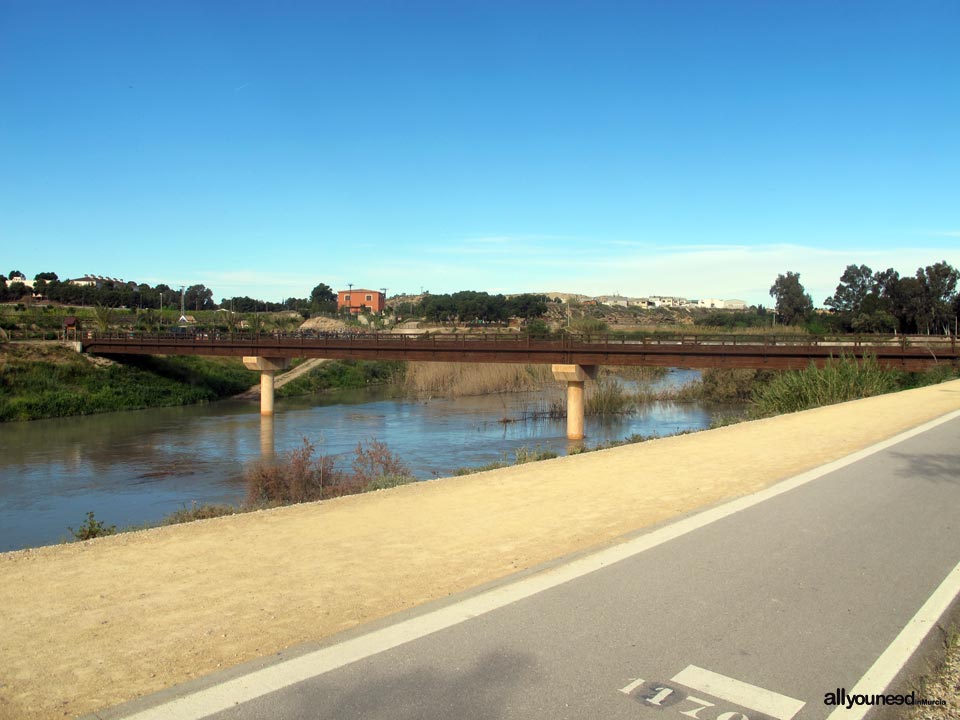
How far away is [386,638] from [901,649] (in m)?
3.51

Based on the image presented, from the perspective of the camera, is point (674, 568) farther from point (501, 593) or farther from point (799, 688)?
point (799, 688)

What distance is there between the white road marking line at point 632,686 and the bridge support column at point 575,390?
111ft

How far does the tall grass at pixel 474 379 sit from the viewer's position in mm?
58031

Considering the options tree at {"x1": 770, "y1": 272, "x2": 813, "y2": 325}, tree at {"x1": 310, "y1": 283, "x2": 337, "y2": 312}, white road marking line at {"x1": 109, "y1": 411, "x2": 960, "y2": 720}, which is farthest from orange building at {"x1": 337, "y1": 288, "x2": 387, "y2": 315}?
white road marking line at {"x1": 109, "y1": 411, "x2": 960, "y2": 720}

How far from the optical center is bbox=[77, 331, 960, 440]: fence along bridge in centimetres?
3678

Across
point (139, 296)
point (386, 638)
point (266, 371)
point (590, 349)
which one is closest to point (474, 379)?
point (266, 371)

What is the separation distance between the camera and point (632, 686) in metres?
4.73

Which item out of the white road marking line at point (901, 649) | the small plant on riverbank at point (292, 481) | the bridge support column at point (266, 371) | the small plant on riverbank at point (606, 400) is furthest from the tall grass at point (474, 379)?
the white road marking line at point (901, 649)

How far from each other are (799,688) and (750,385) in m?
50.8

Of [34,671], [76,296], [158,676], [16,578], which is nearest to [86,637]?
[34,671]

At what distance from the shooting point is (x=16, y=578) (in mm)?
7059

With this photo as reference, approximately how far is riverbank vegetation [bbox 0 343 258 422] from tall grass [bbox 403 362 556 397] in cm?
1685

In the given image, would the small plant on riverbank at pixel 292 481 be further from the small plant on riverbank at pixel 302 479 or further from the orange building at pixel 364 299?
the orange building at pixel 364 299

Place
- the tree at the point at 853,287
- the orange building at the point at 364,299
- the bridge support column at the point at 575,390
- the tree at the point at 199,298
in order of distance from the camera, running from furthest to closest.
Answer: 1. the orange building at the point at 364,299
2. the tree at the point at 199,298
3. the tree at the point at 853,287
4. the bridge support column at the point at 575,390
